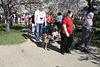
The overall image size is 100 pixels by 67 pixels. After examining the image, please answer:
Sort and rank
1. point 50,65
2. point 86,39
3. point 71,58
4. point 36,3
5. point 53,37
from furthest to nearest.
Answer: point 36,3
point 53,37
point 86,39
point 71,58
point 50,65

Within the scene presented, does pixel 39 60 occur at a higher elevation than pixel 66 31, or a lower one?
lower

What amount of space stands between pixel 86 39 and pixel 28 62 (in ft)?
9.48

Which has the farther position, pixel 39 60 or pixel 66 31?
pixel 66 31

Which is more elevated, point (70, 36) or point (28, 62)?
point (70, 36)

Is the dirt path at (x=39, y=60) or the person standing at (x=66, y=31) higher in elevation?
the person standing at (x=66, y=31)

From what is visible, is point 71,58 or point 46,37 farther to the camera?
point 46,37

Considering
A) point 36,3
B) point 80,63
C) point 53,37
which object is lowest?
point 80,63

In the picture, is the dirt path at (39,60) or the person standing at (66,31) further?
the person standing at (66,31)

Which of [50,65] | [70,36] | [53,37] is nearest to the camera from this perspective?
[50,65]

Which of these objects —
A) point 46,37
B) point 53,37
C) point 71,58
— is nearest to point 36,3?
point 53,37

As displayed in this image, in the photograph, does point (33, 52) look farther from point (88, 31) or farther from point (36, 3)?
point (36, 3)

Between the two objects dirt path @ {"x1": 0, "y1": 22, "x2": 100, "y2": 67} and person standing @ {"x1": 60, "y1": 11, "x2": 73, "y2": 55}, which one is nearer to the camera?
dirt path @ {"x1": 0, "y1": 22, "x2": 100, "y2": 67}

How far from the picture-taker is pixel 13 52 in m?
5.57

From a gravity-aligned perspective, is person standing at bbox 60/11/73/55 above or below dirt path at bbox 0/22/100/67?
above
